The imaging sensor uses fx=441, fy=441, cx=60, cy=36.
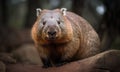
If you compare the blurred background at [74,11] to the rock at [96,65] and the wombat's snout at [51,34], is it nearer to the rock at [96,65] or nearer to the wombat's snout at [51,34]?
the rock at [96,65]

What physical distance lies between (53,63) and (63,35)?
2.85 feet

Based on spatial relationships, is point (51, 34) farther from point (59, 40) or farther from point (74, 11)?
point (74, 11)

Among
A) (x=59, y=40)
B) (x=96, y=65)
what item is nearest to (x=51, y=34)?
(x=59, y=40)

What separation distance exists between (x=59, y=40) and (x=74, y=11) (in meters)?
6.14

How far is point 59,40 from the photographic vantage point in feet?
33.0

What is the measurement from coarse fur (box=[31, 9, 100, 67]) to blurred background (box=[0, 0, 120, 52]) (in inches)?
190

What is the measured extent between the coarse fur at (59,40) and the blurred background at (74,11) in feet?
15.8

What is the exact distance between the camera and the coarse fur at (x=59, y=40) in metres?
9.77

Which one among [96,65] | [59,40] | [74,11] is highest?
[74,11]

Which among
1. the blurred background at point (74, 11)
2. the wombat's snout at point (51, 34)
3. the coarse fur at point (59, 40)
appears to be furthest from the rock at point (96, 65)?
the blurred background at point (74, 11)

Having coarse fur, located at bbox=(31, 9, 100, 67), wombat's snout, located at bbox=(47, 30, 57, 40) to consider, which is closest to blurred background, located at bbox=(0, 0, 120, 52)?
coarse fur, located at bbox=(31, 9, 100, 67)

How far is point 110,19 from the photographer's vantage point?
53.1ft

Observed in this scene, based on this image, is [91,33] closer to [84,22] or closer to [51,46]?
[84,22]

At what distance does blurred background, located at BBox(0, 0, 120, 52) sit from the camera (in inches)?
637
